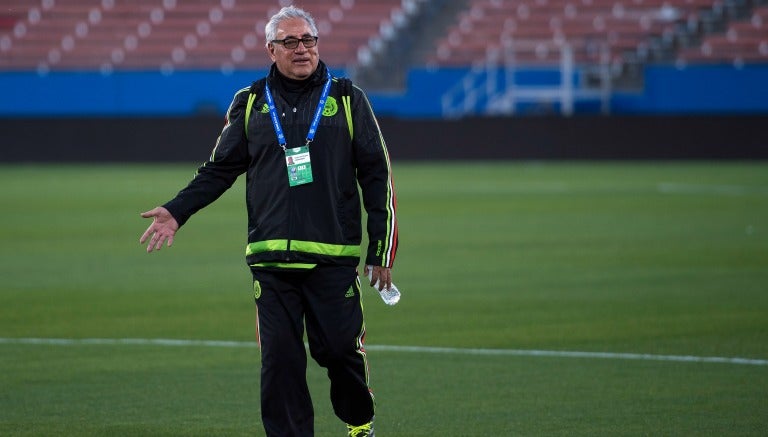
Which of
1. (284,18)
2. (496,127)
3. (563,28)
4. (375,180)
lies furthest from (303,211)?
(563,28)

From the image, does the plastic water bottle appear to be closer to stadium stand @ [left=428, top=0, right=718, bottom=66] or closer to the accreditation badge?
the accreditation badge

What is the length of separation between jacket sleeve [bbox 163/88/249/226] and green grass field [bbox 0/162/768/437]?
1431 mm

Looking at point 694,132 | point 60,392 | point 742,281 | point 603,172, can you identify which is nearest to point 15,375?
point 60,392

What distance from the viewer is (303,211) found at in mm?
6531

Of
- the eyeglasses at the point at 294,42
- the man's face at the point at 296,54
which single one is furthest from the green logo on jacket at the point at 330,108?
the eyeglasses at the point at 294,42

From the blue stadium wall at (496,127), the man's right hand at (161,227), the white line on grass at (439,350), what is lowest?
the blue stadium wall at (496,127)

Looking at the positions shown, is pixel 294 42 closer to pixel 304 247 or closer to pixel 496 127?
pixel 304 247

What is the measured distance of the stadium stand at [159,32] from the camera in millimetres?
41156

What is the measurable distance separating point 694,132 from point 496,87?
17.6 ft

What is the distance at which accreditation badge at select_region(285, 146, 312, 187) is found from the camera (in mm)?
6504

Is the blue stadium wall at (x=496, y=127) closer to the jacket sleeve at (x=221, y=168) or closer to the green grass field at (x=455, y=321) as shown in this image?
the green grass field at (x=455, y=321)

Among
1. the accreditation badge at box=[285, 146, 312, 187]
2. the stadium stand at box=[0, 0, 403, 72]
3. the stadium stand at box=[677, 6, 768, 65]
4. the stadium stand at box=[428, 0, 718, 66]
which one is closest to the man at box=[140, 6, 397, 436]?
the accreditation badge at box=[285, 146, 312, 187]

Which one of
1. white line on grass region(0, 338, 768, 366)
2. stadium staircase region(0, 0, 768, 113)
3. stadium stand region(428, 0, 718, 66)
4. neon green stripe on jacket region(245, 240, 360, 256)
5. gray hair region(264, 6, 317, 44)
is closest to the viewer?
neon green stripe on jacket region(245, 240, 360, 256)

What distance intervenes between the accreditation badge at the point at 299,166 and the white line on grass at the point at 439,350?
157 inches
